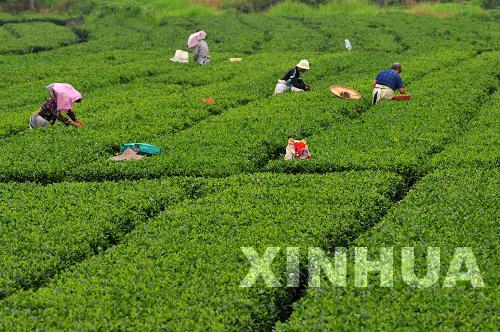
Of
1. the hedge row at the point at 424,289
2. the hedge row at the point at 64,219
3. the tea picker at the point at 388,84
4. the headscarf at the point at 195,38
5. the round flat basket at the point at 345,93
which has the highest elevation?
the hedge row at the point at 424,289

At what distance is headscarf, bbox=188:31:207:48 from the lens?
Result: 3694 cm

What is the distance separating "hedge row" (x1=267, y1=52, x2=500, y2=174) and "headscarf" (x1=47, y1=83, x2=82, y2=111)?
794 centimetres

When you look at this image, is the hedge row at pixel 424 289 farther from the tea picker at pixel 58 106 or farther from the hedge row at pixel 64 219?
the tea picker at pixel 58 106

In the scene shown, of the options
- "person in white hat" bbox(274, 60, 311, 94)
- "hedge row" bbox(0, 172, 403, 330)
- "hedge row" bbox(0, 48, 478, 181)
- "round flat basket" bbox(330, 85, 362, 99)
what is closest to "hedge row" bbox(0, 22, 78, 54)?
"hedge row" bbox(0, 48, 478, 181)

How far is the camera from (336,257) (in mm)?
12391

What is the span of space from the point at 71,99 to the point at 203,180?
7112 millimetres

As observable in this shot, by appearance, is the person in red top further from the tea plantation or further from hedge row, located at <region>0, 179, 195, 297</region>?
hedge row, located at <region>0, 179, 195, 297</region>

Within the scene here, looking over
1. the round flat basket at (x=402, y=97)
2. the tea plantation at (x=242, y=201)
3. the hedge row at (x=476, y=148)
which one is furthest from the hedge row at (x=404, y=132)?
the hedge row at (x=476, y=148)

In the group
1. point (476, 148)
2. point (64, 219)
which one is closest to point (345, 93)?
point (476, 148)

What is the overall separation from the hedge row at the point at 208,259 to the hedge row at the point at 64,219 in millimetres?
526

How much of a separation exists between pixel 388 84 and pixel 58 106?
13120 mm

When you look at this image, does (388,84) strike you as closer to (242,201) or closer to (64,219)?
(242,201)

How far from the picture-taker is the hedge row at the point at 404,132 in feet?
60.0

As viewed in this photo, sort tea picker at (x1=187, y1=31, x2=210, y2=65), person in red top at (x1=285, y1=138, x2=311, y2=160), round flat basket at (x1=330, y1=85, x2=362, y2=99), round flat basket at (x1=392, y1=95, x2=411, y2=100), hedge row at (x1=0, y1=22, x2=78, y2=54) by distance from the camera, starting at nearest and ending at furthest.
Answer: person in red top at (x1=285, y1=138, x2=311, y2=160) → round flat basket at (x1=392, y1=95, x2=411, y2=100) → round flat basket at (x1=330, y1=85, x2=362, y2=99) → tea picker at (x1=187, y1=31, x2=210, y2=65) → hedge row at (x1=0, y1=22, x2=78, y2=54)
